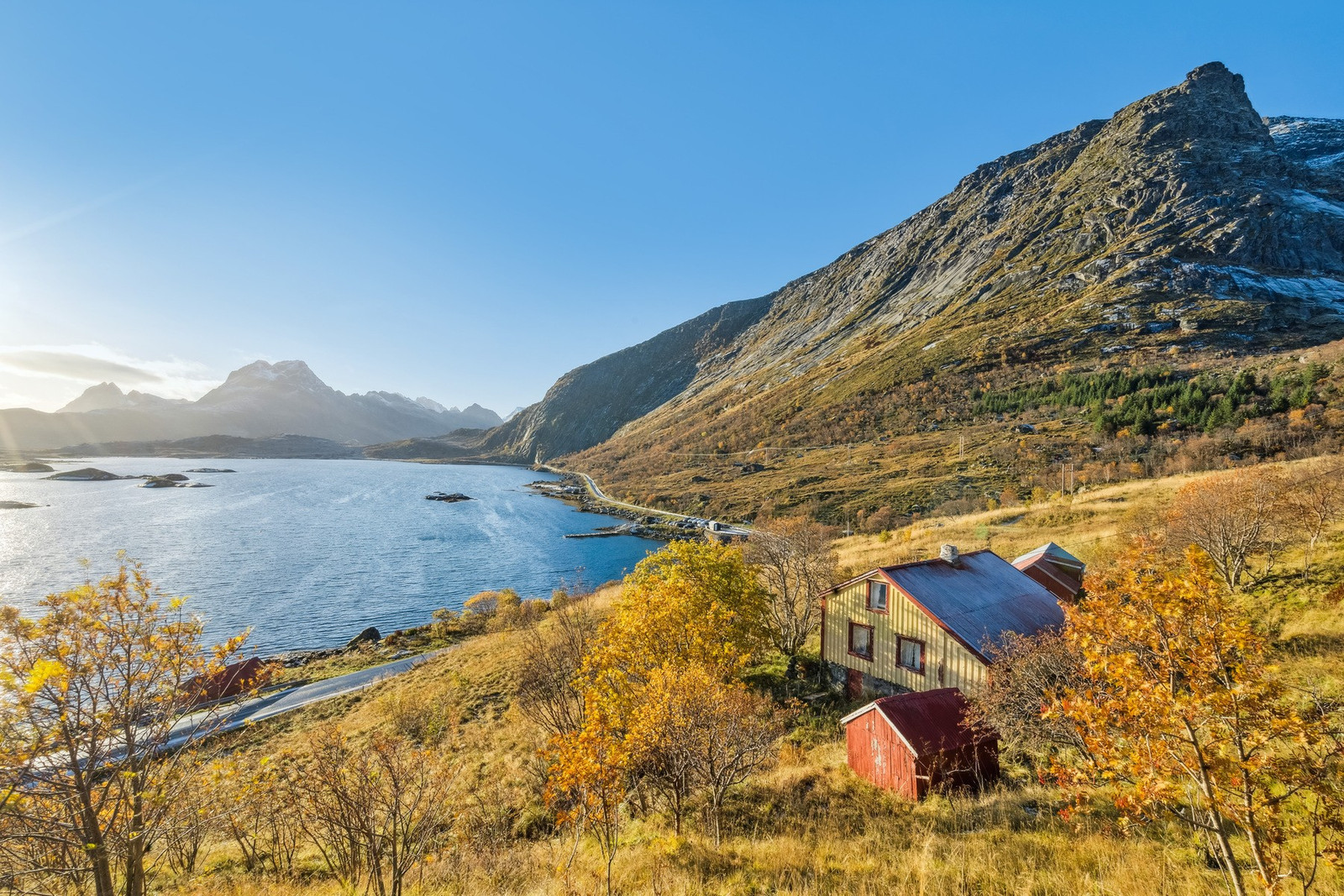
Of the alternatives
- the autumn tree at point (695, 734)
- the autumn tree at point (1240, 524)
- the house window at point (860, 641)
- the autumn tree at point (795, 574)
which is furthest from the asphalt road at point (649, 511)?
the autumn tree at point (695, 734)

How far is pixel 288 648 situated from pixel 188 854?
134 ft

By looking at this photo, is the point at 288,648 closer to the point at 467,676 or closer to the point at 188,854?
the point at 467,676

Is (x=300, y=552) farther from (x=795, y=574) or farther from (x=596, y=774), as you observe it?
(x=596, y=774)

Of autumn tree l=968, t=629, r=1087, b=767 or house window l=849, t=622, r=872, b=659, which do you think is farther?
house window l=849, t=622, r=872, b=659

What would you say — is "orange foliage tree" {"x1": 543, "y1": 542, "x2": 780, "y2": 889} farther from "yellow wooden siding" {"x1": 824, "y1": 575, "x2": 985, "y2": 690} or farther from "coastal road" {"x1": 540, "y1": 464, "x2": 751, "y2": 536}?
"coastal road" {"x1": 540, "y1": 464, "x2": 751, "y2": 536}

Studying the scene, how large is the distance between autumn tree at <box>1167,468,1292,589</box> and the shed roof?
16927 millimetres

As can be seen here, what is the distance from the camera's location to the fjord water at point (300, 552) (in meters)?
59.5

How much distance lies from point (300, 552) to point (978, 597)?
9433cm

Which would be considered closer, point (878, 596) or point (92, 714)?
point (92, 714)

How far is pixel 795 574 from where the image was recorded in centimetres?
3600

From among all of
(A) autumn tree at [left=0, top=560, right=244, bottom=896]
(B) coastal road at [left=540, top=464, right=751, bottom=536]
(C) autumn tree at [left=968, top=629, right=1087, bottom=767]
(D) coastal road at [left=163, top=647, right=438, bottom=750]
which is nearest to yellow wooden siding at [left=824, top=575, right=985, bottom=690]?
(C) autumn tree at [left=968, top=629, right=1087, bottom=767]

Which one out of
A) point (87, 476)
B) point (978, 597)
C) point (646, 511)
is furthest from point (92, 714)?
point (87, 476)

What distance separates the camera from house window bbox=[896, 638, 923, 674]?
25500 millimetres

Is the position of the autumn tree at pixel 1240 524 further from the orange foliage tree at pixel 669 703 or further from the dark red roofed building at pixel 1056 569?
the orange foliage tree at pixel 669 703
